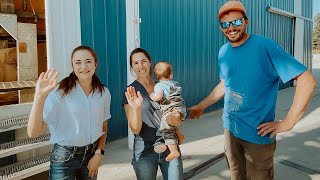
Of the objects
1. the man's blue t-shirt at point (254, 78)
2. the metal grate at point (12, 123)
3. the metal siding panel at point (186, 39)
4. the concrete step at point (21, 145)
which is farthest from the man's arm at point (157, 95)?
the metal siding panel at point (186, 39)

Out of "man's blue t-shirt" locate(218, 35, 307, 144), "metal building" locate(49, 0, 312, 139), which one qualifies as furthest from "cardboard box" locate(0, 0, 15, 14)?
"man's blue t-shirt" locate(218, 35, 307, 144)

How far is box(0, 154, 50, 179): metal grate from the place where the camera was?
9.61ft

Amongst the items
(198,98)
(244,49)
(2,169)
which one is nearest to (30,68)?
(2,169)

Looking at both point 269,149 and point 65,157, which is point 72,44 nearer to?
point 65,157

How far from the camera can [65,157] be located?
2.17 m

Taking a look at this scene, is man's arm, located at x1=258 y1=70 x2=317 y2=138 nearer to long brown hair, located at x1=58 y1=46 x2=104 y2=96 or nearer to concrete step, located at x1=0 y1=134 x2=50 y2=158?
long brown hair, located at x1=58 y1=46 x2=104 y2=96

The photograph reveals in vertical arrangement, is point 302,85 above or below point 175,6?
below

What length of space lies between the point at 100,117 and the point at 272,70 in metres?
1.40

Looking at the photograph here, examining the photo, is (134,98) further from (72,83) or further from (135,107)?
(72,83)

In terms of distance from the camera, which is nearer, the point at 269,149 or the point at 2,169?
the point at 269,149

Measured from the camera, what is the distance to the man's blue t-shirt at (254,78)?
7.31ft

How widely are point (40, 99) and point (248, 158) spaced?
1713mm

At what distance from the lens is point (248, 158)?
249 cm

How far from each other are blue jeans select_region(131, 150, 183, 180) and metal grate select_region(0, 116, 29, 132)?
5.19ft
